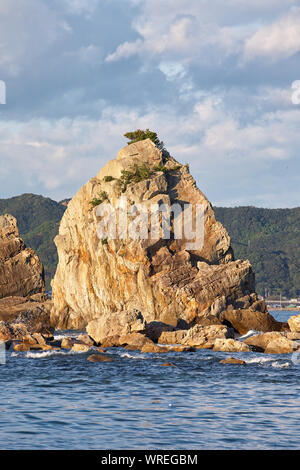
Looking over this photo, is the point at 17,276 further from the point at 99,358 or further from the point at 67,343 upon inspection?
the point at 99,358

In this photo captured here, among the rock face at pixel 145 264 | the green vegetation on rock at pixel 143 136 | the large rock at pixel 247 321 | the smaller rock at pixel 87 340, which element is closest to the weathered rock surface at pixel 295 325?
the large rock at pixel 247 321

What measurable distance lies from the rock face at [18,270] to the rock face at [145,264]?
1505cm

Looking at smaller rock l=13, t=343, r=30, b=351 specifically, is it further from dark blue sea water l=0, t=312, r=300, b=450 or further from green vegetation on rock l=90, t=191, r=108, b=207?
green vegetation on rock l=90, t=191, r=108, b=207

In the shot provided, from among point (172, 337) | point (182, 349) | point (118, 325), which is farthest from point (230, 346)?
point (118, 325)

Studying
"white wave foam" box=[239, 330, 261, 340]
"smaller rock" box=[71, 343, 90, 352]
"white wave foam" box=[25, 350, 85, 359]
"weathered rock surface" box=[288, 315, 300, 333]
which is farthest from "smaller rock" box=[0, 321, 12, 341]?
"weathered rock surface" box=[288, 315, 300, 333]

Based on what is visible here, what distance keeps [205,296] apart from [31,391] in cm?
4146

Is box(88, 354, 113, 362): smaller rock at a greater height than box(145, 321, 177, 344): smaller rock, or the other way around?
box(145, 321, 177, 344): smaller rock

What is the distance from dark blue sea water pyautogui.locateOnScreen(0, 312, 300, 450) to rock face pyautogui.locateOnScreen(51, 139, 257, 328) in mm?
26178

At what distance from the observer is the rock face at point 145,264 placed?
7450 centimetres

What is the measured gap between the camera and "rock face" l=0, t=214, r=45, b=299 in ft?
349

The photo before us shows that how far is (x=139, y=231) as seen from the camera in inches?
3113

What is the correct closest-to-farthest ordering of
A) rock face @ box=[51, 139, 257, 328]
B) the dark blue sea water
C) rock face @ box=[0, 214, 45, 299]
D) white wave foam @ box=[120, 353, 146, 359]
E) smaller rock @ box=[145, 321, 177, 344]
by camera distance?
the dark blue sea water
white wave foam @ box=[120, 353, 146, 359]
smaller rock @ box=[145, 321, 177, 344]
rock face @ box=[51, 139, 257, 328]
rock face @ box=[0, 214, 45, 299]

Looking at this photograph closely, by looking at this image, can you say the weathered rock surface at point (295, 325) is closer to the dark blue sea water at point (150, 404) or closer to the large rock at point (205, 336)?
the large rock at point (205, 336)
